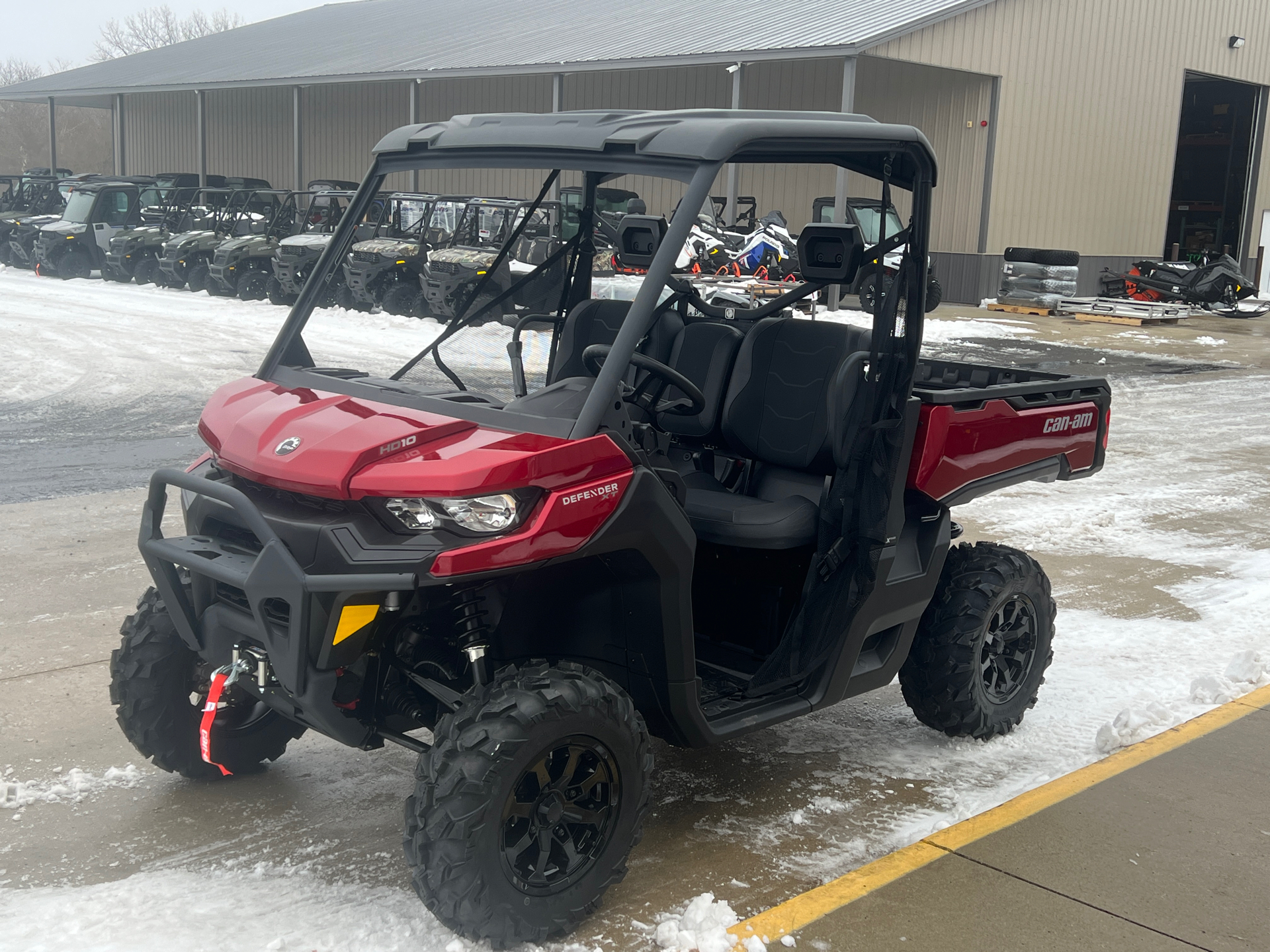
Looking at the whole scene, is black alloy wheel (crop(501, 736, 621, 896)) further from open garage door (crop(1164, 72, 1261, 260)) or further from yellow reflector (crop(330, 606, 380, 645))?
open garage door (crop(1164, 72, 1261, 260))

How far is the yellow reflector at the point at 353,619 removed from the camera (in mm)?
2830

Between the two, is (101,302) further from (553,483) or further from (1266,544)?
(553,483)

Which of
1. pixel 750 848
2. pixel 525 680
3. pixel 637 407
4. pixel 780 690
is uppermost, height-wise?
pixel 637 407

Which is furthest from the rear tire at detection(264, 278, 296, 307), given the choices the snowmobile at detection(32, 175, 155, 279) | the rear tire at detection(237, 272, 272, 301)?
the snowmobile at detection(32, 175, 155, 279)

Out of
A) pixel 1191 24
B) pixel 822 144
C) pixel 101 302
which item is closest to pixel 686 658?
pixel 822 144

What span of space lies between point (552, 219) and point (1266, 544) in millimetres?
4744

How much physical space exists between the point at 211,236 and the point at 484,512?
18948 mm

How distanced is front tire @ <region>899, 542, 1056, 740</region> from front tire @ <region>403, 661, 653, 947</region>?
1.39 m

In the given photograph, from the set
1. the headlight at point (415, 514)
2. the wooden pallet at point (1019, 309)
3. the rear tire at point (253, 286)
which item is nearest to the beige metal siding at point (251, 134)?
the rear tire at point (253, 286)

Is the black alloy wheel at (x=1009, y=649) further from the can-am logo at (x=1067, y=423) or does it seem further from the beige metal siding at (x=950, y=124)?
the beige metal siding at (x=950, y=124)

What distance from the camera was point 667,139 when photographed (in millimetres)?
3146

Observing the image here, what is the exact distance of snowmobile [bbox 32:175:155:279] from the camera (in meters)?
22.6

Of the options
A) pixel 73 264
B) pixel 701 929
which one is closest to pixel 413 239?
pixel 701 929

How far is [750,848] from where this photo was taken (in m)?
3.55
